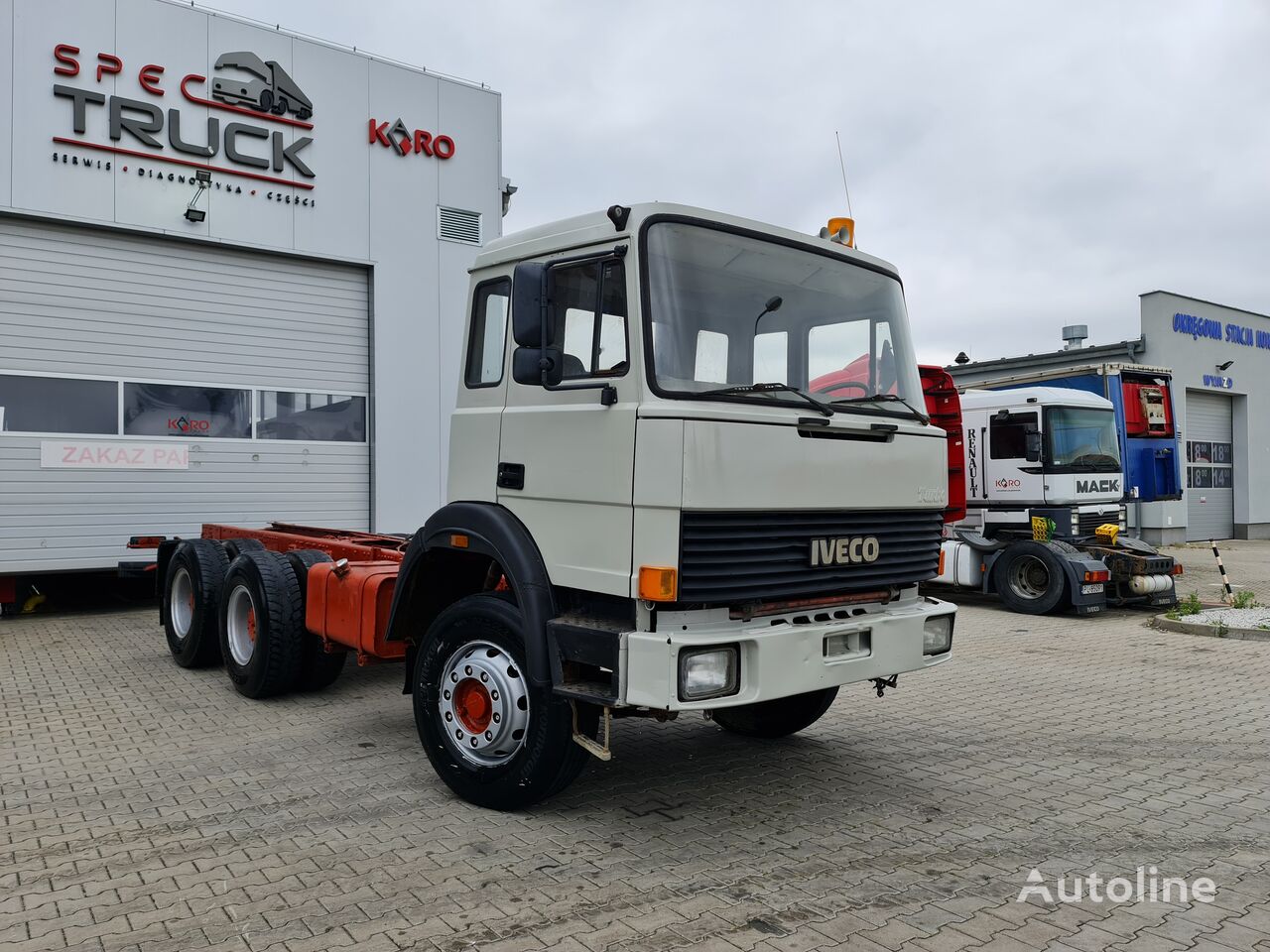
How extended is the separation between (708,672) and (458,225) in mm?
11540

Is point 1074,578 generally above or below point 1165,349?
below

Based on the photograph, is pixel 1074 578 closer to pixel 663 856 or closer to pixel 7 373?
pixel 663 856

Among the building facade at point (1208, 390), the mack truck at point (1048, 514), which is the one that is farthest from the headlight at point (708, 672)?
the building facade at point (1208, 390)

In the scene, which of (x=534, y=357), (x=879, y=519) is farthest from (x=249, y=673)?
(x=879, y=519)

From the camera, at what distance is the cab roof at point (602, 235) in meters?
4.16

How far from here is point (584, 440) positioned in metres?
4.23

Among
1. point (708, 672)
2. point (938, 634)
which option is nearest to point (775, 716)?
point (938, 634)

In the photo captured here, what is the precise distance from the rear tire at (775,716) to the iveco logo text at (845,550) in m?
1.32

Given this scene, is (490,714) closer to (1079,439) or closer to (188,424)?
(188,424)

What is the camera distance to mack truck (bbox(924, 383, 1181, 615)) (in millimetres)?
12000

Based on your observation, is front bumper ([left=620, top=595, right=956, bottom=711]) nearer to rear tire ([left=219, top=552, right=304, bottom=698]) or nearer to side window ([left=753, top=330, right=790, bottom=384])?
side window ([left=753, top=330, right=790, bottom=384])

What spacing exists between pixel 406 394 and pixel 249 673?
284 inches

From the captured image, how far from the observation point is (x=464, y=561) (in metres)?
5.14

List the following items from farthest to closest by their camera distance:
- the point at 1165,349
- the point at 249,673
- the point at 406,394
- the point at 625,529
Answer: the point at 1165,349
the point at 406,394
the point at 249,673
the point at 625,529
